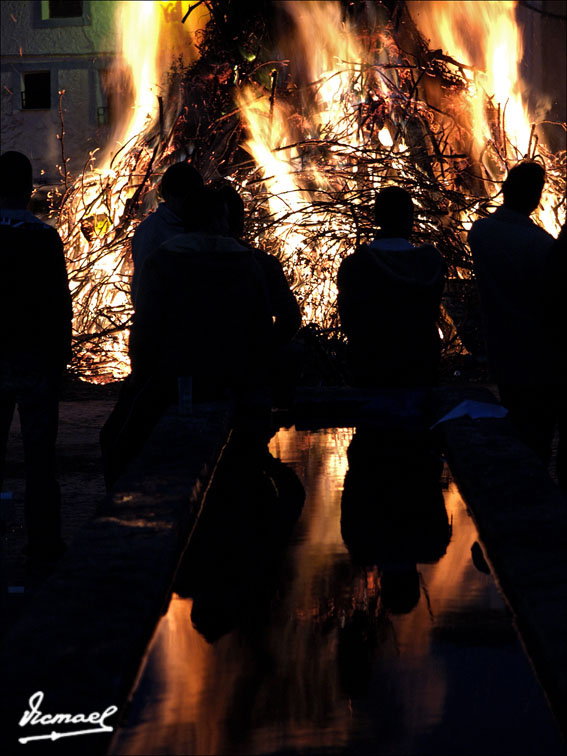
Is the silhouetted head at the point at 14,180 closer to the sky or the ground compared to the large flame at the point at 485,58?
closer to the ground

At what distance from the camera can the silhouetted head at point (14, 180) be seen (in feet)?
16.9

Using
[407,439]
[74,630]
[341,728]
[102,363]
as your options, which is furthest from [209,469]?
[102,363]

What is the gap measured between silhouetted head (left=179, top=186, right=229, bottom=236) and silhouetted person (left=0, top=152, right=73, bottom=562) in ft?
1.85

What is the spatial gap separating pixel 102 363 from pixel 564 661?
972 centimetres

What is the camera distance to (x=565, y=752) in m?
2.43

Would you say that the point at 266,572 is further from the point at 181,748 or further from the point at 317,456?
the point at 317,456

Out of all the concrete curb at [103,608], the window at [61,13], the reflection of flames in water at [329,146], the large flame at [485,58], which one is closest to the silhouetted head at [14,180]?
the concrete curb at [103,608]

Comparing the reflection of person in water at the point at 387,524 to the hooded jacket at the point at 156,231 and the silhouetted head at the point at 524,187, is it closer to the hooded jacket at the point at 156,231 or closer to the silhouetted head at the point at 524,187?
the silhouetted head at the point at 524,187

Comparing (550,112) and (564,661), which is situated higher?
(550,112)

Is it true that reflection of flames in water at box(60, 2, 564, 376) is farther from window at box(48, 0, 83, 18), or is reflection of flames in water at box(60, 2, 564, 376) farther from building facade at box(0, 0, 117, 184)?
window at box(48, 0, 83, 18)

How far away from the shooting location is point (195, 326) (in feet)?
16.8

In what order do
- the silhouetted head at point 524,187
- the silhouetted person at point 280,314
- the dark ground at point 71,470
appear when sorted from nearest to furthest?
the dark ground at point 71,470, the silhouetted head at point 524,187, the silhouetted person at point 280,314

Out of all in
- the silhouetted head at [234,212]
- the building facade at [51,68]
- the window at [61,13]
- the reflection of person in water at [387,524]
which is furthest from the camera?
the window at [61,13]

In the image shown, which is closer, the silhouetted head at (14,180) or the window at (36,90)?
the silhouetted head at (14,180)
